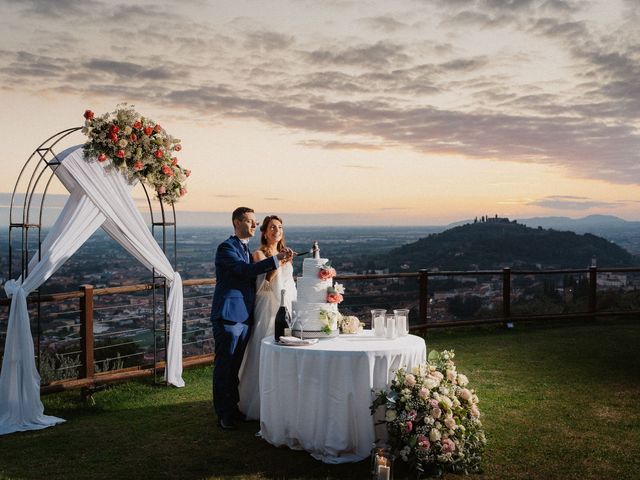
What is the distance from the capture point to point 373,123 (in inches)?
542

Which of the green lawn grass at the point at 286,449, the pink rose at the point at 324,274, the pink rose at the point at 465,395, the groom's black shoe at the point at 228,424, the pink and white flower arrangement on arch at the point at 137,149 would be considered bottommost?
the green lawn grass at the point at 286,449

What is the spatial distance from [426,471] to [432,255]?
59.3 feet

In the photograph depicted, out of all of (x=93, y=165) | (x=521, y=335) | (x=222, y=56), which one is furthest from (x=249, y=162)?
(x=521, y=335)

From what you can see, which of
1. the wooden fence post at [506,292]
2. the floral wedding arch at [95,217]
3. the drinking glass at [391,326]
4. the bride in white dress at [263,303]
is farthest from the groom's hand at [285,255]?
the wooden fence post at [506,292]

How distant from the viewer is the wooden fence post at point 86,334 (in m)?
7.56

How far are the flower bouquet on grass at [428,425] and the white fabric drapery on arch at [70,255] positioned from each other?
12.5 feet

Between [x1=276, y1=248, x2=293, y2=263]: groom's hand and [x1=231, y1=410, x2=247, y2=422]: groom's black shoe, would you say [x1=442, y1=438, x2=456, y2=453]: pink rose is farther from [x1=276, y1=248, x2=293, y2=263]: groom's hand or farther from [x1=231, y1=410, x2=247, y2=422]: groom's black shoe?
[x1=231, y1=410, x2=247, y2=422]: groom's black shoe

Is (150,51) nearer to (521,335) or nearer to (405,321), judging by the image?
(405,321)

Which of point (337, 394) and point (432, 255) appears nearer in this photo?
point (337, 394)

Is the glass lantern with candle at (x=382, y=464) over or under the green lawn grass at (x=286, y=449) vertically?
over

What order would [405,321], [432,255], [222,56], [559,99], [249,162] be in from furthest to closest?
[432,255], [559,99], [249,162], [222,56], [405,321]

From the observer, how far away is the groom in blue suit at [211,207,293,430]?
6062 millimetres

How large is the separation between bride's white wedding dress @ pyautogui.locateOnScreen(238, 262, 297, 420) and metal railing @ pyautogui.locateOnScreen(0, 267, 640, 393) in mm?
1427

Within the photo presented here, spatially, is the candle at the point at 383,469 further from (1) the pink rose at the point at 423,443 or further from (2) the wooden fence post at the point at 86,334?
(2) the wooden fence post at the point at 86,334
